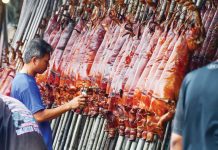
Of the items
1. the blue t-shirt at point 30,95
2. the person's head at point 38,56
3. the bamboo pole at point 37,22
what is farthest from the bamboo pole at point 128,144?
the bamboo pole at point 37,22

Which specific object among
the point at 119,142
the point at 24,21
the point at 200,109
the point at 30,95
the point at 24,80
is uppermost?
the point at 24,21

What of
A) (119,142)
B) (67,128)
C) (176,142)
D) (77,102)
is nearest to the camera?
(176,142)

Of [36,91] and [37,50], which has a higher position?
[37,50]

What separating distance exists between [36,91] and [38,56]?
36cm

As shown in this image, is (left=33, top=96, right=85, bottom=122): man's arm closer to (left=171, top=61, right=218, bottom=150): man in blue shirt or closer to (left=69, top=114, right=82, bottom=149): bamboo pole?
(left=69, top=114, right=82, bottom=149): bamboo pole

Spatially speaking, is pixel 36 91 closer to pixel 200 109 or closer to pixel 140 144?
pixel 140 144

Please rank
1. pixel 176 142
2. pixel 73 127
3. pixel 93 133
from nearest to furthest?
→ pixel 176 142 → pixel 93 133 → pixel 73 127

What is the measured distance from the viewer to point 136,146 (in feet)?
20.5

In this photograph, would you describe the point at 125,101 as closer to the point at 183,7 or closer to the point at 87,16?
the point at 183,7

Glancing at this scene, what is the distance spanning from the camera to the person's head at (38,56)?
6008 mm

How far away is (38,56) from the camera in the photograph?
19.8 feet

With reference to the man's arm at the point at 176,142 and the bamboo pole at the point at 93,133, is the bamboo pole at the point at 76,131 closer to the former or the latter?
the bamboo pole at the point at 93,133

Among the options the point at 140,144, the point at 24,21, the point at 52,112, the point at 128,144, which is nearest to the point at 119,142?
the point at 128,144

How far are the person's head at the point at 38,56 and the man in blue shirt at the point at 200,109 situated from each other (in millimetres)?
2338
